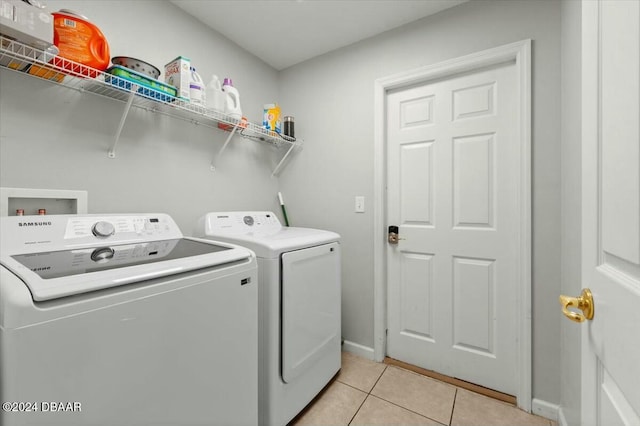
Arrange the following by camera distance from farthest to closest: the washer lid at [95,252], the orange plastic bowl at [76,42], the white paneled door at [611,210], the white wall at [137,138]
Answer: the white wall at [137,138] → the orange plastic bowl at [76,42] → the washer lid at [95,252] → the white paneled door at [611,210]

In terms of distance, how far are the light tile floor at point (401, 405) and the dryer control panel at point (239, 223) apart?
115 centimetres

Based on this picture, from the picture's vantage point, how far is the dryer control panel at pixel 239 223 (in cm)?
162

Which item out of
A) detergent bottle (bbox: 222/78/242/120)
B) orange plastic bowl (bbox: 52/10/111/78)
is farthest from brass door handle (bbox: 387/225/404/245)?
orange plastic bowl (bbox: 52/10/111/78)

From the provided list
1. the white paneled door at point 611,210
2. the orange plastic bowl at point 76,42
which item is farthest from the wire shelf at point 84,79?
the white paneled door at point 611,210

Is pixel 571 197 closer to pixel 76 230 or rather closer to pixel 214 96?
pixel 214 96

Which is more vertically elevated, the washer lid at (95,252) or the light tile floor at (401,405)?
the washer lid at (95,252)

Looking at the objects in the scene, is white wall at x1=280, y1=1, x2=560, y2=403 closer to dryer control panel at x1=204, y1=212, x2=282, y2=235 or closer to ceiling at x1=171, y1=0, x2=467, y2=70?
ceiling at x1=171, y1=0, x2=467, y2=70

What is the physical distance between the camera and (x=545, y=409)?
59.2 inches

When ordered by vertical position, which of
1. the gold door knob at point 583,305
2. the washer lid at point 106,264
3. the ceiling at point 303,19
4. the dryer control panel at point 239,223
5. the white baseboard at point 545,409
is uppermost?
the ceiling at point 303,19

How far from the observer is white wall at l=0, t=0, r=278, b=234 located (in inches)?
47.3

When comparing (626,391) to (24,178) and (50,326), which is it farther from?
(24,178)

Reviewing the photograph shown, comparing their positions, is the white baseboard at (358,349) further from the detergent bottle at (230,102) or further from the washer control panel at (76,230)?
the detergent bottle at (230,102)

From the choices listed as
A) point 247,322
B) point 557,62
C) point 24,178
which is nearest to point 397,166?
point 557,62

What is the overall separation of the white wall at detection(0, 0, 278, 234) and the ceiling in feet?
0.44
